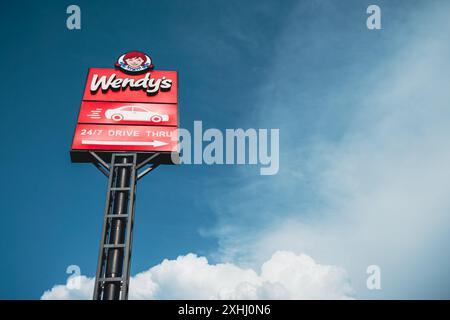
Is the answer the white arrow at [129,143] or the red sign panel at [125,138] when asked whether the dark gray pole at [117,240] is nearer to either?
the white arrow at [129,143]

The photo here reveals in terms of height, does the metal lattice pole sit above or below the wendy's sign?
below

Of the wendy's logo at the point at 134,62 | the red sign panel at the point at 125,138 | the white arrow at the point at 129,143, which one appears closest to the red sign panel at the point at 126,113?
the red sign panel at the point at 125,138

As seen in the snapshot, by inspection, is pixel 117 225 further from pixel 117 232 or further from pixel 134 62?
pixel 134 62

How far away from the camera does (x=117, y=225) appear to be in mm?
20094

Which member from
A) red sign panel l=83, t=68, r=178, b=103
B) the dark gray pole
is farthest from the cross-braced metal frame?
red sign panel l=83, t=68, r=178, b=103

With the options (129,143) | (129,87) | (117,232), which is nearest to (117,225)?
(117,232)

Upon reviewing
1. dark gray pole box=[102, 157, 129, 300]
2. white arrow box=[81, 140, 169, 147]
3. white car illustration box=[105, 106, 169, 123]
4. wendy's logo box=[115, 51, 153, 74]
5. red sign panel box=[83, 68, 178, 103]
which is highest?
wendy's logo box=[115, 51, 153, 74]

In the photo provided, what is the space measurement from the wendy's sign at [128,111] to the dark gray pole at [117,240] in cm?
168

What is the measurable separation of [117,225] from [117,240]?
832 millimetres

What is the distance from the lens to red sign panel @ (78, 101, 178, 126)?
74.8ft

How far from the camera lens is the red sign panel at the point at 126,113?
2281 centimetres

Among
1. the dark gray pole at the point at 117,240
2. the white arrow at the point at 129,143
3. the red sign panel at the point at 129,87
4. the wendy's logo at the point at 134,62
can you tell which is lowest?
the dark gray pole at the point at 117,240

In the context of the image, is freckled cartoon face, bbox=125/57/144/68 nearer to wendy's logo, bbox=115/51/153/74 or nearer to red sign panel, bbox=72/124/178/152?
wendy's logo, bbox=115/51/153/74
